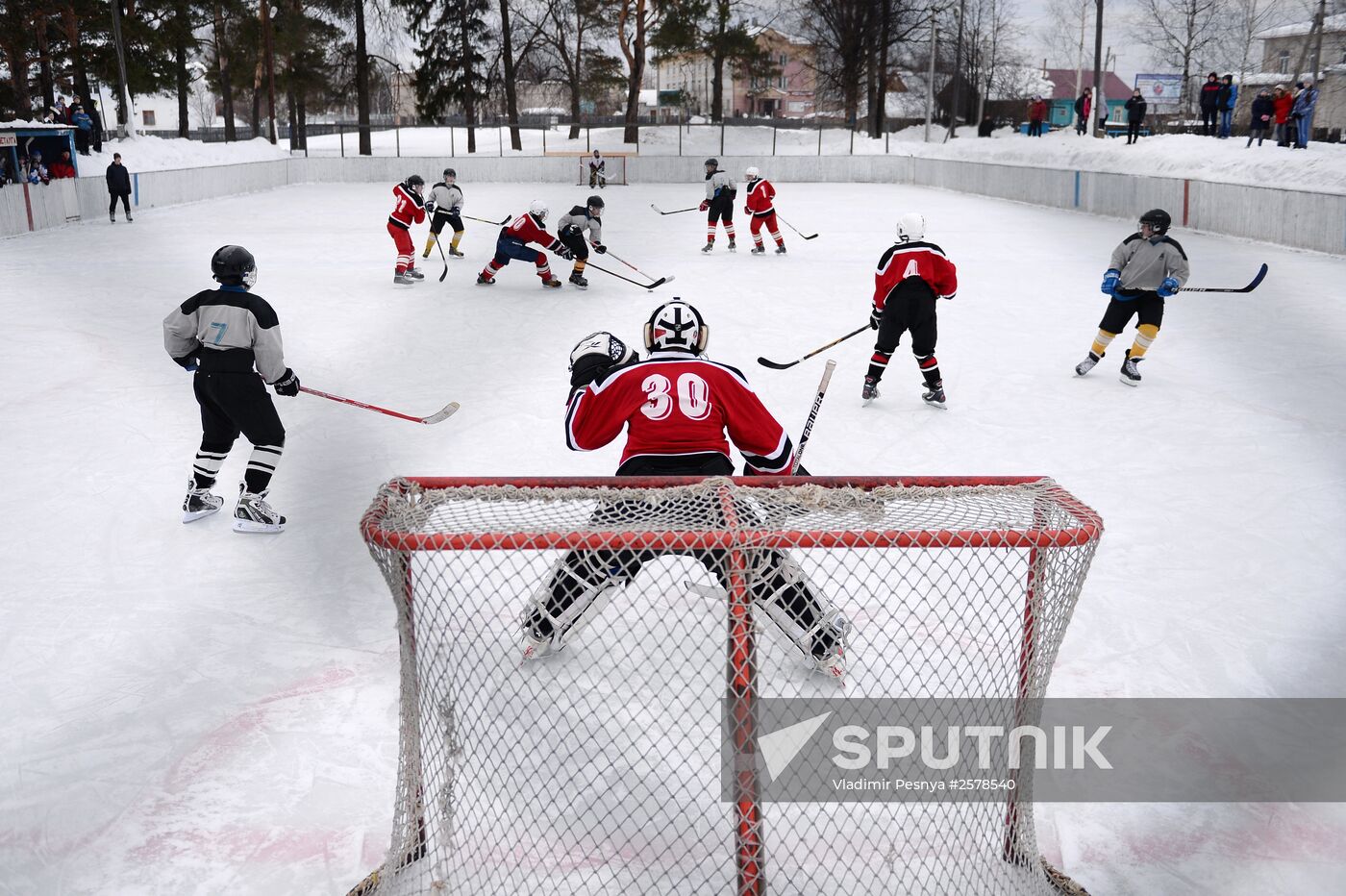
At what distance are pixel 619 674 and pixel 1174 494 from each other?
313cm

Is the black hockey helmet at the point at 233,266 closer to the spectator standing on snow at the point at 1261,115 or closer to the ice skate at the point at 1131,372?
the ice skate at the point at 1131,372

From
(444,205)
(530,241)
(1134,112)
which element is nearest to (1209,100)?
(1134,112)

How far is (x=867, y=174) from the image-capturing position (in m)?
26.7

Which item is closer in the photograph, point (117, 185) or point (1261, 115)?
point (117, 185)

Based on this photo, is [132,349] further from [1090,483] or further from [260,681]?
[1090,483]

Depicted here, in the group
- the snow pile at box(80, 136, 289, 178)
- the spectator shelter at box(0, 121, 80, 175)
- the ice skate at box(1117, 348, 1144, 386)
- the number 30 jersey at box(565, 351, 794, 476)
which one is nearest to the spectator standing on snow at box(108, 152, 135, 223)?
the spectator shelter at box(0, 121, 80, 175)

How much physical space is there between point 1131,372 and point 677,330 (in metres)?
4.95

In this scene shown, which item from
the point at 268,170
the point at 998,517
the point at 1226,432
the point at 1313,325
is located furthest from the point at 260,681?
the point at 268,170

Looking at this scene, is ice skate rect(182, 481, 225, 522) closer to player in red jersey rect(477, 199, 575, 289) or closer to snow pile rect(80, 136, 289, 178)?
player in red jersey rect(477, 199, 575, 289)

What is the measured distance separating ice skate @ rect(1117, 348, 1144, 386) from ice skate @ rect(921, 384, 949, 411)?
1.38 metres

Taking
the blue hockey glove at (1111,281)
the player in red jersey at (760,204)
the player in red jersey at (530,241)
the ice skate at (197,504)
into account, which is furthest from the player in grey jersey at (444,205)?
the ice skate at (197,504)

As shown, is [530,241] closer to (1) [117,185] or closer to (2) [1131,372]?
(2) [1131,372]

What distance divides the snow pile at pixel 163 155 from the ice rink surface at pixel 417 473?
10.3m

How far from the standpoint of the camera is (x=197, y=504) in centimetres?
491
